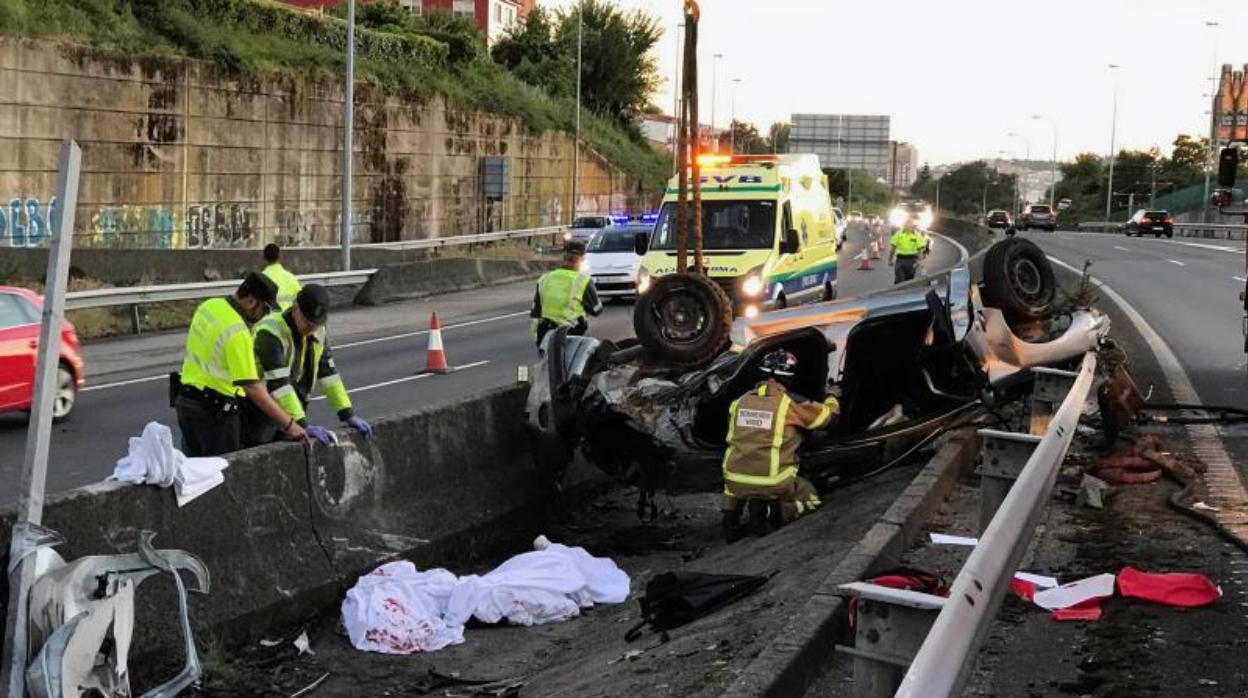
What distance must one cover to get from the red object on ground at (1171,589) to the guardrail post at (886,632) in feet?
8.07

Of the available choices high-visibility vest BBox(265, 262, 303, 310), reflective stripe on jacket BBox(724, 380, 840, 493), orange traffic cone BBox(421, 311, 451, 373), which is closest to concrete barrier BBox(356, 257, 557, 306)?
orange traffic cone BBox(421, 311, 451, 373)

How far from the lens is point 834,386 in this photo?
33.0ft

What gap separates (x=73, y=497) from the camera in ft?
18.9

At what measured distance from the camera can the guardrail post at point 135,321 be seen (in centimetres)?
2223

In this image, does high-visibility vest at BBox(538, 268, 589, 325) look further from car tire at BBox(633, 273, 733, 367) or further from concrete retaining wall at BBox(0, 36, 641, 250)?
concrete retaining wall at BBox(0, 36, 641, 250)

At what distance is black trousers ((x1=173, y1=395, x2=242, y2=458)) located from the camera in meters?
7.49

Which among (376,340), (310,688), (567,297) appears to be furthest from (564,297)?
(376,340)

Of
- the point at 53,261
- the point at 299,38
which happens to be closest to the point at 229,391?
the point at 53,261

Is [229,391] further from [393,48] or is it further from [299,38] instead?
[393,48]

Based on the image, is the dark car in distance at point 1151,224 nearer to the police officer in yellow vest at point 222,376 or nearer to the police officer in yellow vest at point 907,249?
the police officer in yellow vest at point 907,249

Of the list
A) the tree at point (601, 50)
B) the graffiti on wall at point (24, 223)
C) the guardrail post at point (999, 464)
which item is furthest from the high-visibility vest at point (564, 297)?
the tree at point (601, 50)

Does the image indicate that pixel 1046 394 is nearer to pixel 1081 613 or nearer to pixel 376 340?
pixel 1081 613

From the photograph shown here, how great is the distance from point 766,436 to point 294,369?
8.90 feet

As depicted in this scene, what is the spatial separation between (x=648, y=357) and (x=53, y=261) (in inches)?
243
